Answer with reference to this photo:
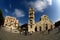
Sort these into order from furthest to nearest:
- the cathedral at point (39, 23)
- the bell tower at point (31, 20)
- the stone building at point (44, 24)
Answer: the stone building at point (44, 24) < the cathedral at point (39, 23) < the bell tower at point (31, 20)

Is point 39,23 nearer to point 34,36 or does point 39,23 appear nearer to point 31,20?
point 31,20

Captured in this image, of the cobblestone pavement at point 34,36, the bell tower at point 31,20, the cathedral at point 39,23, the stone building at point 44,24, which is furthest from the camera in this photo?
the stone building at point 44,24

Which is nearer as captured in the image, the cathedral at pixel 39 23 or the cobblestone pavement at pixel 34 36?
the cobblestone pavement at pixel 34 36

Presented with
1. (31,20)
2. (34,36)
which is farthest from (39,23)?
(34,36)

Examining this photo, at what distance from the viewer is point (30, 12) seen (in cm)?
9719

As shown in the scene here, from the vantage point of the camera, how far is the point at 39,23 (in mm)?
99562

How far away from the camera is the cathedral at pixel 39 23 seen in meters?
96.6

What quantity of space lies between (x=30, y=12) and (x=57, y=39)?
7331 cm

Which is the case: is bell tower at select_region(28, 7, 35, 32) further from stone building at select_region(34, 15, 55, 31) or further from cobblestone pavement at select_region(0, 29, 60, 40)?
cobblestone pavement at select_region(0, 29, 60, 40)

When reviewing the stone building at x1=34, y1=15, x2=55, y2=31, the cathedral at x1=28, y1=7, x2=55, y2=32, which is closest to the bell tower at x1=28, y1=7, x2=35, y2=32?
the cathedral at x1=28, y1=7, x2=55, y2=32

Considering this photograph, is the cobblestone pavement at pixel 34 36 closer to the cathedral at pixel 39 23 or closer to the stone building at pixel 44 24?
the cathedral at pixel 39 23

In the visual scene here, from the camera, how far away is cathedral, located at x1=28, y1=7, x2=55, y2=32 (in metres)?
96.6

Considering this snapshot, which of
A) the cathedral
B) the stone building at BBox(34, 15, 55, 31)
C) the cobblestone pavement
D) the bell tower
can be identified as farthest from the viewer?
the stone building at BBox(34, 15, 55, 31)

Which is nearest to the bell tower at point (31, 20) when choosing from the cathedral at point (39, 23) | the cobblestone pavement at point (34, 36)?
the cathedral at point (39, 23)
